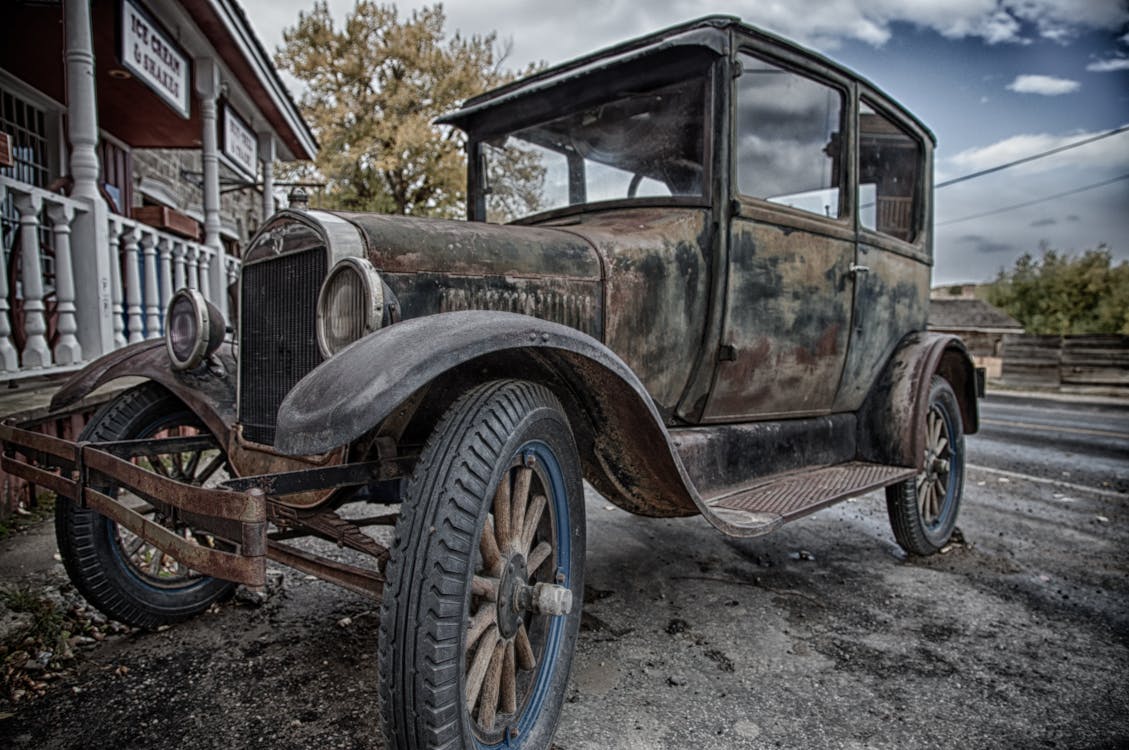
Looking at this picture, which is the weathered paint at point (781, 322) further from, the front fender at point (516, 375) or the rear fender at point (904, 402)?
the front fender at point (516, 375)

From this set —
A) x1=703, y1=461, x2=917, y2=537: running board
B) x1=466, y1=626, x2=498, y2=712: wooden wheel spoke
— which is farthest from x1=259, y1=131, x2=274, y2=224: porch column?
x1=466, y1=626, x2=498, y2=712: wooden wheel spoke

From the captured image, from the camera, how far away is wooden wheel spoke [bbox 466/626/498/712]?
146 cm

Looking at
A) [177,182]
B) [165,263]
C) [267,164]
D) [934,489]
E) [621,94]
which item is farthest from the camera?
[177,182]

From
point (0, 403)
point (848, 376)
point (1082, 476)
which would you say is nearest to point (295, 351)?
point (0, 403)

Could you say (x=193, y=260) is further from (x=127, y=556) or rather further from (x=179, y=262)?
(x=127, y=556)

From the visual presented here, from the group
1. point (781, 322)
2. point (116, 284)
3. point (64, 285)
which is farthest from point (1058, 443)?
point (64, 285)

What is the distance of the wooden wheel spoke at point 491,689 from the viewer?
151 centimetres

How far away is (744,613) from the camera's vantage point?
2611 millimetres

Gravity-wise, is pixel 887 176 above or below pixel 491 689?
above

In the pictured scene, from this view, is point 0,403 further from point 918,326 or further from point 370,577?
point 918,326

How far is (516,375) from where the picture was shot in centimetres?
182

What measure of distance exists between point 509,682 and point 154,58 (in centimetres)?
554

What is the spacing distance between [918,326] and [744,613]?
2015 millimetres

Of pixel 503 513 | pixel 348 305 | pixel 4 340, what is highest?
pixel 348 305
